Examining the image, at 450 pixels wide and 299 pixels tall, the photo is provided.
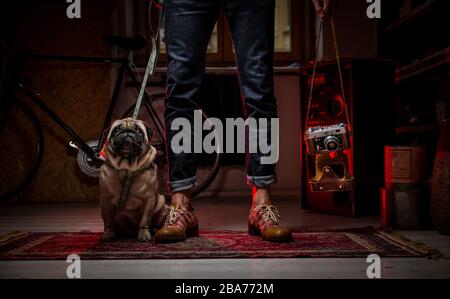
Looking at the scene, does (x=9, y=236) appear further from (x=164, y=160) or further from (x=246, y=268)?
(x=164, y=160)

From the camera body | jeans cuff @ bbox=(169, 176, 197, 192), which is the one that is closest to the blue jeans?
jeans cuff @ bbox=(169, 176, 197, 192)

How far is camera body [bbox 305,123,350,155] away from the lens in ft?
7.10

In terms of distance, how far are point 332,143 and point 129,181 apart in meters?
0.91

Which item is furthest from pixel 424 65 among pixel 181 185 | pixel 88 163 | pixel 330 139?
pixel 88 163

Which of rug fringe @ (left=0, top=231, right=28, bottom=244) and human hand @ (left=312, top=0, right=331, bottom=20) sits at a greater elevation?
human hand @ (left=312, top=0, right=331, bottom=20)

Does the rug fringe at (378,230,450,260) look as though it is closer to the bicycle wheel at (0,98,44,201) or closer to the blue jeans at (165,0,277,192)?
the blue jeans at (165,0,277,192)

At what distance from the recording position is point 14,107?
11.0 feet

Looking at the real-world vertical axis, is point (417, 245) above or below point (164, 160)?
Result: below

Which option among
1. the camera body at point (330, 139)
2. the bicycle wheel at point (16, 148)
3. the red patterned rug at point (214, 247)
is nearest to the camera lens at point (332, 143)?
the camera body at point (330, 139)

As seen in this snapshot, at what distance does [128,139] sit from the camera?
5.72 ft

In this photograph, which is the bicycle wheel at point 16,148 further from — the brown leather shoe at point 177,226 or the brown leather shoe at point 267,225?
the brown leather shoe at point 267,225

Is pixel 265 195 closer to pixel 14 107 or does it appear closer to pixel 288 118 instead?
pixel 288 118
